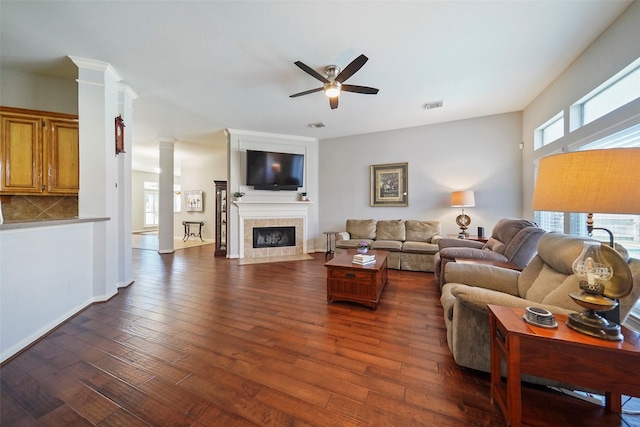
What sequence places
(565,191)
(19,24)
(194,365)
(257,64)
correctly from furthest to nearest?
(257,64) → (19,24) → (194,365) → (565,191)

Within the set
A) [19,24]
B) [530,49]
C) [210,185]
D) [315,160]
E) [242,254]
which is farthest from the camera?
[210,185]

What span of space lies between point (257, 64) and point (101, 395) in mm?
3309

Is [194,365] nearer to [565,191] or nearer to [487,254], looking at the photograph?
[565,191]

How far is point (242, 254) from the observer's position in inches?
208

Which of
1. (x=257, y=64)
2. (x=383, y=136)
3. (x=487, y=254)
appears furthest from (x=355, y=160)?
(x=487, y=254)

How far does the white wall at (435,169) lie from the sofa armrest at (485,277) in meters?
3.08

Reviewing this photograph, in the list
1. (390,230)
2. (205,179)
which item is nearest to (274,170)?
(390,230)

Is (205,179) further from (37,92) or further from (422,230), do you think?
(422,230)

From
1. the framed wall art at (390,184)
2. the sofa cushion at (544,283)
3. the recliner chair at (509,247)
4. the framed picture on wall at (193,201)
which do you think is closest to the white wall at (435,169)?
the framed wall art at (390,184)

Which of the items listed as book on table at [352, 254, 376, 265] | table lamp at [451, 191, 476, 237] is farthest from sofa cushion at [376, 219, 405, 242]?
book on table at [352, 254, 376, 265]

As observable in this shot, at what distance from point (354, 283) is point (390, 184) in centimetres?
326

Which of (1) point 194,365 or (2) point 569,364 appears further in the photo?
(1) point 194,365

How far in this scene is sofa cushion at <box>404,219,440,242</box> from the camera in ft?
14.8

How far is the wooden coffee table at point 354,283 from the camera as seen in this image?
2.53 metres
